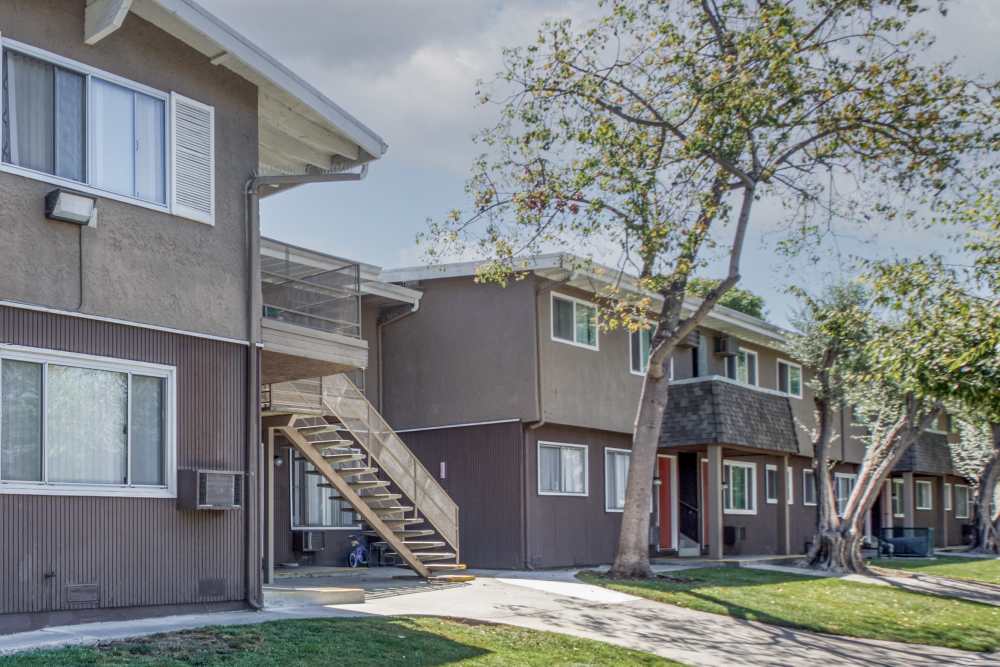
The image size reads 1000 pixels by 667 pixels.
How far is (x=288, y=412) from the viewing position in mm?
16875

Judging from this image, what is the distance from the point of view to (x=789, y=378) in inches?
1341

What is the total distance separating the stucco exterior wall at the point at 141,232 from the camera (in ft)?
37.1

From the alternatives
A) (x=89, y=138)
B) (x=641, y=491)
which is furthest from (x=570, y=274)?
(x=89, y=138)

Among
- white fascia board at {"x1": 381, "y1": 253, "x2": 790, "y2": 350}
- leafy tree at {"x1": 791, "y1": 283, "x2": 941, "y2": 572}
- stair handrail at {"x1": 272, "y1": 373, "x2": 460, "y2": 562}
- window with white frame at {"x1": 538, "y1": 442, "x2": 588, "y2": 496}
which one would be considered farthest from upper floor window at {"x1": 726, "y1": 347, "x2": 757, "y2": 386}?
stair handrail at {"x1": 272, "y1": 373, "x2": 460, "y2": 562}

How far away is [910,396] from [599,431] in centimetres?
655

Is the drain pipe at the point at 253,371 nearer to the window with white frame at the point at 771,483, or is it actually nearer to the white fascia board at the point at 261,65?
the white fascia board at the point at 261,65

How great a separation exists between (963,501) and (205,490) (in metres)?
40.1

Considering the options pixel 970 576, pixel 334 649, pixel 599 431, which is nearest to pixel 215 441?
pixel 334 649

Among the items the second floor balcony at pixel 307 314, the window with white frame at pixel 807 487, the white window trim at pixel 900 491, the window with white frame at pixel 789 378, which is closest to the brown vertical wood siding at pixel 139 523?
the second floor balcony at pixel 307 314

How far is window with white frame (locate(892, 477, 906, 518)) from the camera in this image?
40219 mm

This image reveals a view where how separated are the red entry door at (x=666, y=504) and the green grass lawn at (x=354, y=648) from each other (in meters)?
15.4

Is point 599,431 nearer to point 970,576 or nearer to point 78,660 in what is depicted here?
point 970,576

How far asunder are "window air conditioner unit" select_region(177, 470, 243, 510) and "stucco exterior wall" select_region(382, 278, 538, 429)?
34.0ft

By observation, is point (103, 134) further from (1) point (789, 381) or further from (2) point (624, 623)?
(1) point (789, 381)
